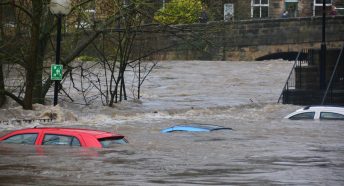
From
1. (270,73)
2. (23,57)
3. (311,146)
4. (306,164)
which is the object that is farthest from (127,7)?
(270,73)

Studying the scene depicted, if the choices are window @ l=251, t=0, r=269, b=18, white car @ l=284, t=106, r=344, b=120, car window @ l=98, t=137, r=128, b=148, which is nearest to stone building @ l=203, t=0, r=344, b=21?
window @ l=251, t=0, r=269, b=18

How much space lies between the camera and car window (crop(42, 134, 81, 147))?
51.0ft

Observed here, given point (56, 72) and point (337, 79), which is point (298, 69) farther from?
point (56, 72)

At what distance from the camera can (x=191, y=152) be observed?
16.4m

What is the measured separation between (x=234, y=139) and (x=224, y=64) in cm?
3493

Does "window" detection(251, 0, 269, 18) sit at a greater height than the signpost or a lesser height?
greater

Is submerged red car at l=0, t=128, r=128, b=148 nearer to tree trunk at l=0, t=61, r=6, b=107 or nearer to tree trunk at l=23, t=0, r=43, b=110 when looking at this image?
tree trunk at l=23, t=0, r=43, b=110

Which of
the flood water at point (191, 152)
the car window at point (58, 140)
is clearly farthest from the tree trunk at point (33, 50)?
the car window at point (58, 140)

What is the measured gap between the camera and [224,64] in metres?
54.2

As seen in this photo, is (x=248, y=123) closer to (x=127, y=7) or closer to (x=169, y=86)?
(x=127, y=7)

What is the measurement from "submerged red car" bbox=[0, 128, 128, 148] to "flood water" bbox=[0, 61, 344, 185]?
18cm

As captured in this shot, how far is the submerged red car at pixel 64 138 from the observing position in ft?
50.7

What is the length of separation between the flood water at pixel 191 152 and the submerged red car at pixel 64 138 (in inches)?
7.0

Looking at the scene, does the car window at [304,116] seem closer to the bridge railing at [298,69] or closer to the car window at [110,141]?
the car window at [110,141]
